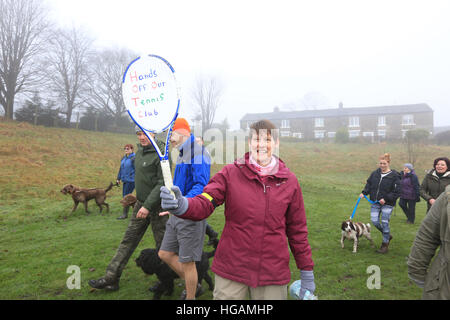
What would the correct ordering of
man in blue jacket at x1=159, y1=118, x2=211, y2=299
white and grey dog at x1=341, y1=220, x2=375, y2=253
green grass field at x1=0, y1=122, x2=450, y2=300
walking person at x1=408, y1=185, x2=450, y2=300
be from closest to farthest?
1. walking person at x1=408, y1=185, x2=450, y2=300
2. man in blue jacket at x1=159, y1=118, x2=211, y2=299
3. green grass field at x1=0, y1=122, x2=450, y2=300
4. white and grey dog at x1=341, y1=220, x2=375, y2=253

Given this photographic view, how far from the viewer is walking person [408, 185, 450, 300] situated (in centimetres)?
196

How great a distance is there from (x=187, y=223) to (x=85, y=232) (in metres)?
5.83

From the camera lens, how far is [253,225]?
2.12 meters

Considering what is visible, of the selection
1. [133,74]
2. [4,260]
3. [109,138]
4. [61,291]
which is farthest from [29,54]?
[133,74]

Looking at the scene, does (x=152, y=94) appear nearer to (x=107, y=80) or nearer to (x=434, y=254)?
(x=434, y=254)

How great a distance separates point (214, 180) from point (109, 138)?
28782mm

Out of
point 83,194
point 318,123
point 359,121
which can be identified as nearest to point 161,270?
point 83,194

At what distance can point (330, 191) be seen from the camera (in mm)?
16359

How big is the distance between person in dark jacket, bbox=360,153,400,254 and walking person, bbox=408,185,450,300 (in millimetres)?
4222

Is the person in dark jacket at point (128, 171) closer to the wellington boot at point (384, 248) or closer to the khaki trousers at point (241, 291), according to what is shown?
the wellington boot at point (384, 248)

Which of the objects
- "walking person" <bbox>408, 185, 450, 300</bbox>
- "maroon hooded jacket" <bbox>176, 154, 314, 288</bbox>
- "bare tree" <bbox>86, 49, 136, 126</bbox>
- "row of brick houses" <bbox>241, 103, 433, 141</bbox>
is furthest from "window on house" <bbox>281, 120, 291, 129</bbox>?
"maroon hooded jacket" <bbox>176, 154, 314, 288</bbox>

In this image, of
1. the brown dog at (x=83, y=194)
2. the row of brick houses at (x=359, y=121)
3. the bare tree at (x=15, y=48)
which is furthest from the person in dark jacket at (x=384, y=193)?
the row of brick houses at (x=359, y=121)

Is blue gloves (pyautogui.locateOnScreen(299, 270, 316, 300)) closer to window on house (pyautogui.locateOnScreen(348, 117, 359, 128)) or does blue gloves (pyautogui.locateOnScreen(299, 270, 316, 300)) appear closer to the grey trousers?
the grey trousers

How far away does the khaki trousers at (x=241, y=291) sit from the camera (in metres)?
2.11
